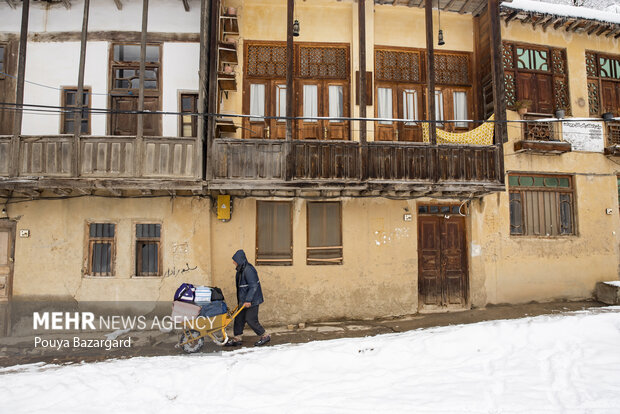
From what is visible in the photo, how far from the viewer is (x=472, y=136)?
883 cm

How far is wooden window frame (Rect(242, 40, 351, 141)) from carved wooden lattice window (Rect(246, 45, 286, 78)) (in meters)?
0.06

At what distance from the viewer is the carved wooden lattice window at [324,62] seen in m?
9.66

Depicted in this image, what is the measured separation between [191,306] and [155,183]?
9.27ft

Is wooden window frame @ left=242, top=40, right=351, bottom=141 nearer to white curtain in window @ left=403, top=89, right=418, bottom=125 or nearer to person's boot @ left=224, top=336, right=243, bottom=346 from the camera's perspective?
white curtain in window @ left=403, top=89, right=418, bottom=125

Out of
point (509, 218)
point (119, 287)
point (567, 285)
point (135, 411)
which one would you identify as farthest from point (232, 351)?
point (567, 285)

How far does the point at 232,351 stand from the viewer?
675 centimetres

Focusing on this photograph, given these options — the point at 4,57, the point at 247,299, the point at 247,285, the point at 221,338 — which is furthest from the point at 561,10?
the point at 4,57

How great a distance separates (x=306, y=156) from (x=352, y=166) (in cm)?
112

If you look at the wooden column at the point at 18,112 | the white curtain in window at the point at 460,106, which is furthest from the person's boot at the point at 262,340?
the white curtain in window at the point at 460,106

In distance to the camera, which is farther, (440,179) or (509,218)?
(509,218)

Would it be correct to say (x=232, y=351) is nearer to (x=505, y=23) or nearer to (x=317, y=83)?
(x=317, y=83)

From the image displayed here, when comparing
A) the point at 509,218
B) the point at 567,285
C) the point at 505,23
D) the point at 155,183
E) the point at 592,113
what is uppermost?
the point at 505,23

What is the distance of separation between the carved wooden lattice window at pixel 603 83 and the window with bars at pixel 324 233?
340 inches

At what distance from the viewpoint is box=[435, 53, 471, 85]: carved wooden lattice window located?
10.1m
